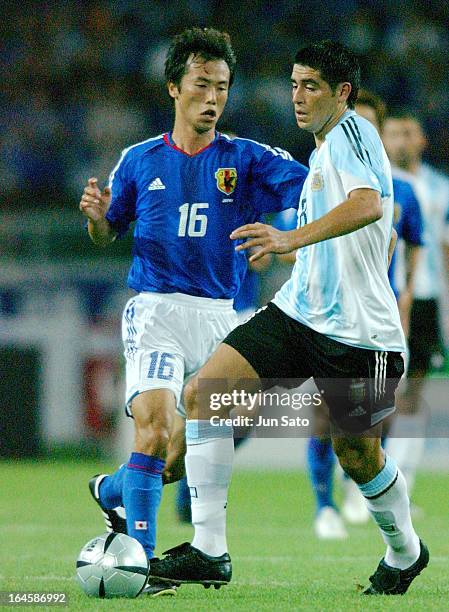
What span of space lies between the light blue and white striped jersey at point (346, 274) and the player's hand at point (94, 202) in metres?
1.00

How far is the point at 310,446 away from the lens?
7336 mm

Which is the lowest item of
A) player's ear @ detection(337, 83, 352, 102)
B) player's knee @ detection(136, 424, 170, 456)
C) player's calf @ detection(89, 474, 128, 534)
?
player's calf @ detection(89, 474, 128, 534)

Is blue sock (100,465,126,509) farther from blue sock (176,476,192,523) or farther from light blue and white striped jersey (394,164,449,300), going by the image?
light blue and white striped jersey (394,164,449,300)

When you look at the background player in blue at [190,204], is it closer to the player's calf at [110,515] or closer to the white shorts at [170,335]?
the white shorts at [170,335]

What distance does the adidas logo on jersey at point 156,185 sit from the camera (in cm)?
513

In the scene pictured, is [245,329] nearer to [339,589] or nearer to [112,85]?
[339,589]

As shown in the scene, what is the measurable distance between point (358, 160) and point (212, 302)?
1.19 metres

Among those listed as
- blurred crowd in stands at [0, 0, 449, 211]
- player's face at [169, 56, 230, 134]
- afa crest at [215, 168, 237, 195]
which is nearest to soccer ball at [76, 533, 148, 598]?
afa crest at [215, 168, 237, 195]

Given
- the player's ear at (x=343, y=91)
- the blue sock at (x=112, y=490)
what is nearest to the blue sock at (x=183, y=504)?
the blue sock at (x=112, y=490)

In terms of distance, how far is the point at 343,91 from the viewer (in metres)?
4.59

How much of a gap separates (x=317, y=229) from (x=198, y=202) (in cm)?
111

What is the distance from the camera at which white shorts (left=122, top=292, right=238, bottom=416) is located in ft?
16.2

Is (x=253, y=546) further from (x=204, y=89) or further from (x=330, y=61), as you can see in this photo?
(x=330, y=61)

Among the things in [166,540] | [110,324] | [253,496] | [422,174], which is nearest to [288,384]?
[166,540]
